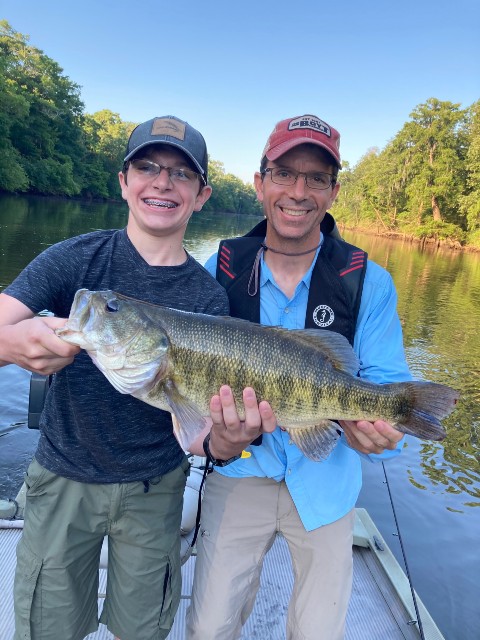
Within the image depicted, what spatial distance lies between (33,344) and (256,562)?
6.42ft

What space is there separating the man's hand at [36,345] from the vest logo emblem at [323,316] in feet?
4.90

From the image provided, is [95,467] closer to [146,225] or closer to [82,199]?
[146,225]

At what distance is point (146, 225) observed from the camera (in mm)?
2529

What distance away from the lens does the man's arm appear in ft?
6.14

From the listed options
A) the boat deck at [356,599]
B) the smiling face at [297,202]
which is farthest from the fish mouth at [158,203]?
the boat deck at [356,599]

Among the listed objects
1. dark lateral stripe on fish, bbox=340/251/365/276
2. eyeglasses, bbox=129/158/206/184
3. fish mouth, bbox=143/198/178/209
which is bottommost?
dark lateral stripe on fish, bbox=340/251/365/276

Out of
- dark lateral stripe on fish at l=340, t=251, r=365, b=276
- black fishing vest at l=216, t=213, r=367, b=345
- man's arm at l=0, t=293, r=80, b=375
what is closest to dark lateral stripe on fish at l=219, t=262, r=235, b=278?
black fishing vest at l=216, t=213, r=367, b=345

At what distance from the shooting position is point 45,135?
50750mm

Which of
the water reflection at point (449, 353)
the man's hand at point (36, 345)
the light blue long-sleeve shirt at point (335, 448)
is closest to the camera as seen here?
the man's hand at point (36, 345)

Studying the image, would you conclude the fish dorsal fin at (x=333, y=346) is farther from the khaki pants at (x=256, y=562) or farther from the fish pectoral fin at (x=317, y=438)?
the khaki pants at (x=256, y=562)

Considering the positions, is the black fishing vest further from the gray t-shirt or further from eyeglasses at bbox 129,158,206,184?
eyeglasses at bbox 129,158,206,184

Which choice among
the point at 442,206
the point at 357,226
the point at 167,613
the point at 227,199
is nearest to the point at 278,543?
Result: the point at 167,613

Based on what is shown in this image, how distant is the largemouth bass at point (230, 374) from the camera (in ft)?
7.26

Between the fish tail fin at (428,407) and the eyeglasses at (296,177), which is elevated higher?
the eyeglasses at (296,177)
